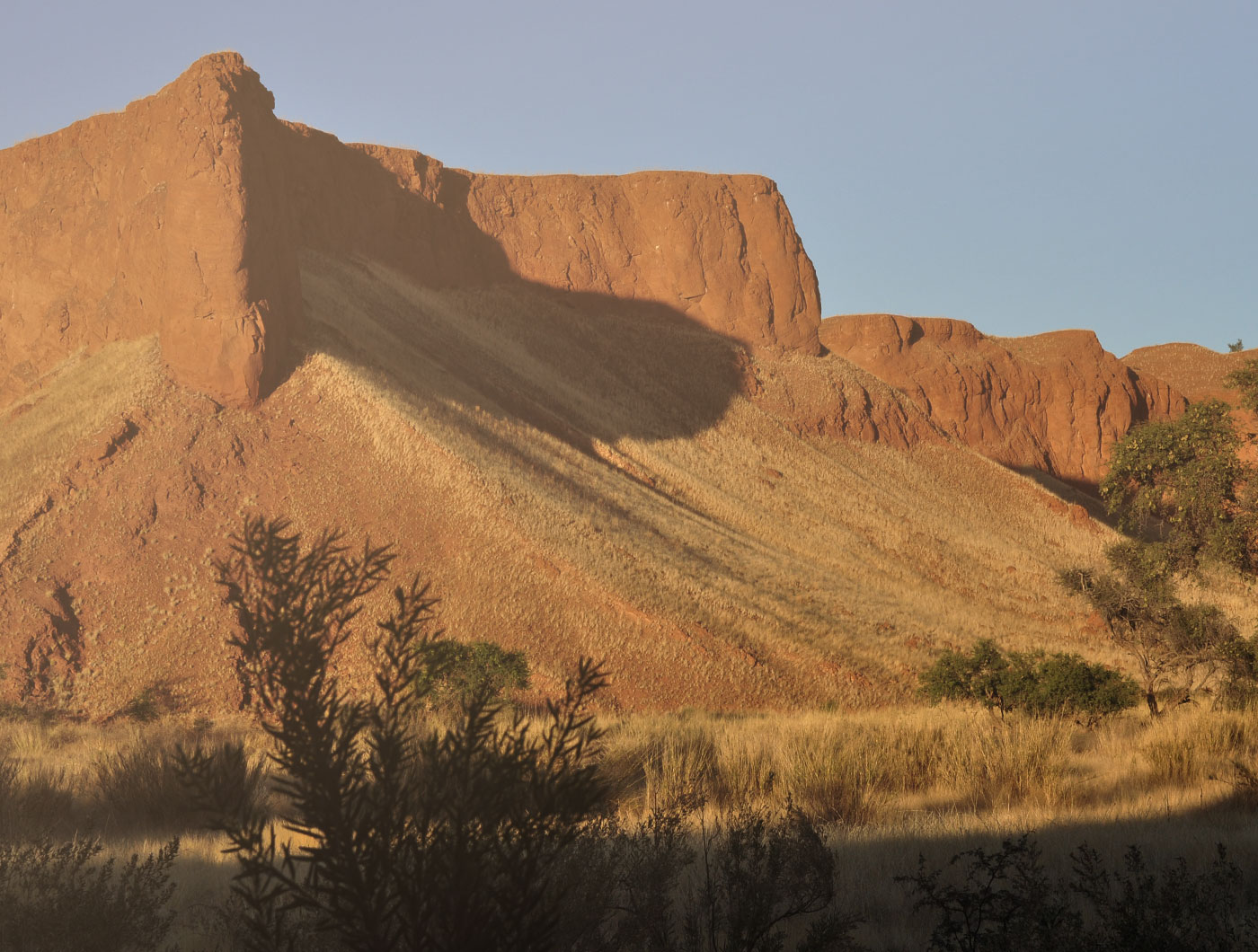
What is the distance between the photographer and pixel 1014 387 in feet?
210

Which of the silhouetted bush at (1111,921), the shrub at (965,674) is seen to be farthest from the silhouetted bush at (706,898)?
the shrub at (965,674)

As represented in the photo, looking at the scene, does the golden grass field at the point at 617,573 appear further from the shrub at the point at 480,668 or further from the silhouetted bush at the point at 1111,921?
the shrub at the point at 480,668

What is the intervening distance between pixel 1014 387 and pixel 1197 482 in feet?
172

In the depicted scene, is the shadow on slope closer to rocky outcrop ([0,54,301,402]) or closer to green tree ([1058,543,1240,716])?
rocky outcrop ([0,54,301,402])

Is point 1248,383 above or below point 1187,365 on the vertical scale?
below

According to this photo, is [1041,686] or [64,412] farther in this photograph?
[64,412]

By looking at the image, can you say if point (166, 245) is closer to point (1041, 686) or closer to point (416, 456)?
point (416, 456)

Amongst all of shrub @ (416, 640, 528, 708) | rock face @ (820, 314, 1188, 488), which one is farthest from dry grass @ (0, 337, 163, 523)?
rock face @ (820, 314, 1188, 488)

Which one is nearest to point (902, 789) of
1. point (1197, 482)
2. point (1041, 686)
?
point (1041, 686)

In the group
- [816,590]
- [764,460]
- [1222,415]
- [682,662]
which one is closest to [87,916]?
[1222,415]

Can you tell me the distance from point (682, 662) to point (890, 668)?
18.5 ft

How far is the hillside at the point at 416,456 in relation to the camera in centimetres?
2138

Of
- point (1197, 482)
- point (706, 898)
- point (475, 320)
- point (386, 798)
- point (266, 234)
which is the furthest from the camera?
point (475, 320)

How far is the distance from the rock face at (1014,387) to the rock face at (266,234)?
605cm
